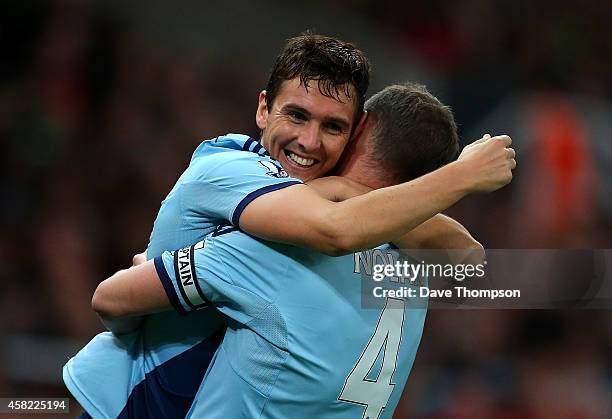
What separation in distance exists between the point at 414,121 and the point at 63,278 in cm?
351

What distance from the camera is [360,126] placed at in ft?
9.59

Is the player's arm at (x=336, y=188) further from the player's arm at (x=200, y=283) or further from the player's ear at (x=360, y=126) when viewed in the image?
the player's arm at (x=200, y=283)

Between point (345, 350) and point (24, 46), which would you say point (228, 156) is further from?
point (24, 46)

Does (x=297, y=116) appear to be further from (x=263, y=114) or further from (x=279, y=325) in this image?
(x=279, y=325)

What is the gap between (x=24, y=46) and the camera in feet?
Answer: 20.9

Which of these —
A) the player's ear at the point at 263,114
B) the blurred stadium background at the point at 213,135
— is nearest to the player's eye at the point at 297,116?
the player's ear at the point at 263,114

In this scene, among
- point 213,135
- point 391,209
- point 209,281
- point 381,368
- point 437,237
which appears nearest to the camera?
point 391,209

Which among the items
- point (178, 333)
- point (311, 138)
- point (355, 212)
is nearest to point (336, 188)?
point (311, 138)

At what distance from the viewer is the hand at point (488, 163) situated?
8.18ft

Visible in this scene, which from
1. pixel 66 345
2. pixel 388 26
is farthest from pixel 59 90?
pixel 388 26

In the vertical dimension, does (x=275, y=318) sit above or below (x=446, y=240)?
below

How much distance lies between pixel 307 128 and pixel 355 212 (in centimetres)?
49

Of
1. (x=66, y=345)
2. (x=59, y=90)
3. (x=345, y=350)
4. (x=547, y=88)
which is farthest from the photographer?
(x=547, y=88)

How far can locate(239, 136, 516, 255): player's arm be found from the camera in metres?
2.40
